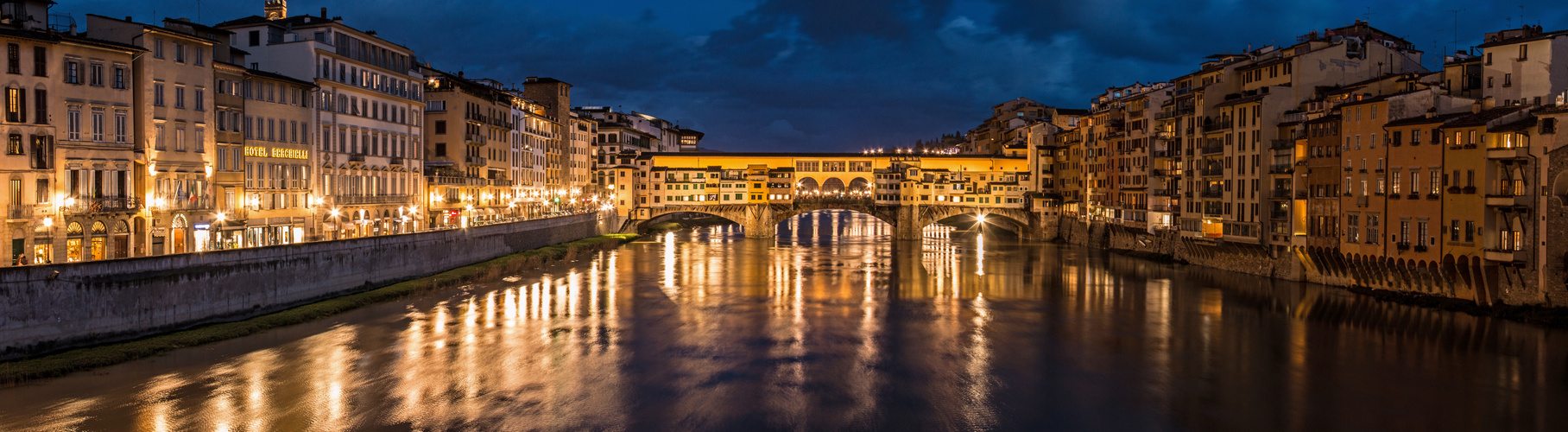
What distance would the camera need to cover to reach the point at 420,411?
860 inches

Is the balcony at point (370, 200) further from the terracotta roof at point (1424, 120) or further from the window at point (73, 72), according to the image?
the terracotta roof at point (1424, 120)

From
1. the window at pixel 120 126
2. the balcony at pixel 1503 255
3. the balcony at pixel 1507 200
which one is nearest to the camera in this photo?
the balcony at pixel 1507 200

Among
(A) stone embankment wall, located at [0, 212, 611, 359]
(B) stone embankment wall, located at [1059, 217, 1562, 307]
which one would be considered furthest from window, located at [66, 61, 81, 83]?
(B) stone embankment wall, located at [1059, 217, 1562, 307]

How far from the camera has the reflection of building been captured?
32750 mm

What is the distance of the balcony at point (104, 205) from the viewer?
2966 centimetres

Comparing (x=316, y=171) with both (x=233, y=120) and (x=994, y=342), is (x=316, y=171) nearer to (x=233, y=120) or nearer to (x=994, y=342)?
(x=233, y=120)

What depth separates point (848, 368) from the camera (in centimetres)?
2691

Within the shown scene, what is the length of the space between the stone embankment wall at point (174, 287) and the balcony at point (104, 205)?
4976mm

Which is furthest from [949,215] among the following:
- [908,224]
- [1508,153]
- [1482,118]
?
[1508,153]

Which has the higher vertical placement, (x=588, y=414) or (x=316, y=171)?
(x=316, y=171)

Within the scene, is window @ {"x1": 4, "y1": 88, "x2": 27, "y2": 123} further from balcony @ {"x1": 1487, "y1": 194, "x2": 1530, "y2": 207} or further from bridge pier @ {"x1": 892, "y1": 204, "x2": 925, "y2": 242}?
bridge pier @ {"x1": 892, "y1": 204, "x2": 925, "y2": 242}

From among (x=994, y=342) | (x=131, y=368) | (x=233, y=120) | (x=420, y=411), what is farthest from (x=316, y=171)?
(x=994, y=342)

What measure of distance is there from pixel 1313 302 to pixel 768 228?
5109 centimetres

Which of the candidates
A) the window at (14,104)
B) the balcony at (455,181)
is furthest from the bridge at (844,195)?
the window at (14,104)
